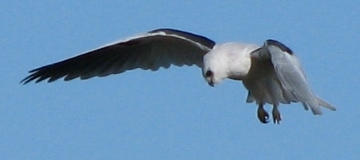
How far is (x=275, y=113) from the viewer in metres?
11.5

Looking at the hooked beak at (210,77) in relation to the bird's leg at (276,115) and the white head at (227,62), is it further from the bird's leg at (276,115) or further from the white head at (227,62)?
the bird's leg at (276,115)

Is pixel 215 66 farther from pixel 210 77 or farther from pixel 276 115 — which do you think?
pixel 276 115

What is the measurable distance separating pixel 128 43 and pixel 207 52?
93 cm

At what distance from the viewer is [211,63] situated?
1056 cm

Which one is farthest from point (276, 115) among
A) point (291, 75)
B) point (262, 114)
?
point (291, 75)

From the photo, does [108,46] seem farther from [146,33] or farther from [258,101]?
[258,101]

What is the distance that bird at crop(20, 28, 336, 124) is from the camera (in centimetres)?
993

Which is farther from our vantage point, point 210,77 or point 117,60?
point 117,60

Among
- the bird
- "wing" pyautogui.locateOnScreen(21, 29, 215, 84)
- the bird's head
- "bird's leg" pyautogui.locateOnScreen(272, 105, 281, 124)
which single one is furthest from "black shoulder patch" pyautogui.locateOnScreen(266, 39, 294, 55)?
"wing" pyautogui.locateOnScreen(21, 29, 215, 84)

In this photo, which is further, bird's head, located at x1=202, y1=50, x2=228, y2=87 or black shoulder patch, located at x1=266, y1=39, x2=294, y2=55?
bird's head, located at x1=202, y1=50, x2=228, y2=87

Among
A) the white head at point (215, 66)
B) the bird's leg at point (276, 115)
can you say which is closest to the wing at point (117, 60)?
the bird's leg at point (276, 115)

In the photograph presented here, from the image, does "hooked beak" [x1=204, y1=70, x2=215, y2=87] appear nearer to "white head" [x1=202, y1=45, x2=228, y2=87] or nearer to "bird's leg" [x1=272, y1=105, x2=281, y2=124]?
"white head" [x1=202, y1=45, x2=228, y2=87]

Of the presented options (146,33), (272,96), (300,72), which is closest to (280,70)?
(300,72)

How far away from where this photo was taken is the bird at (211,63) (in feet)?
32.6
